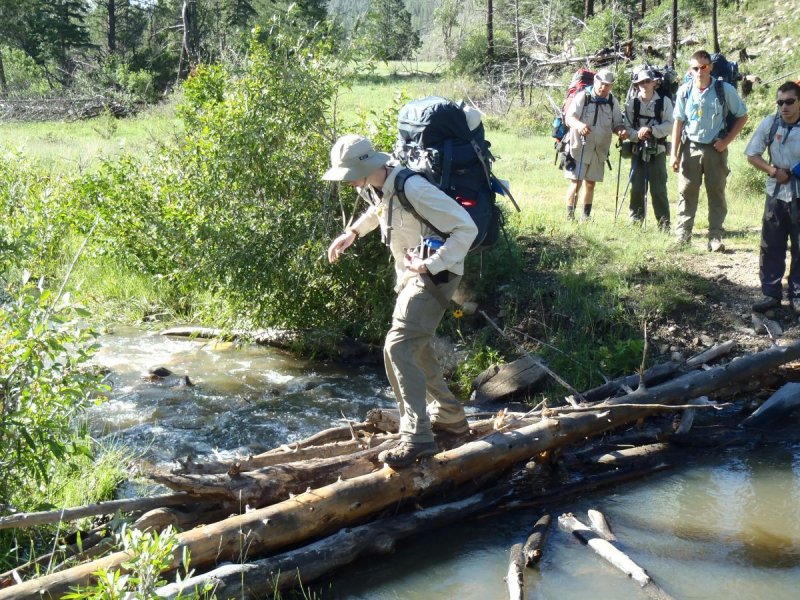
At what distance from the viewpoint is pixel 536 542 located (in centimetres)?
570

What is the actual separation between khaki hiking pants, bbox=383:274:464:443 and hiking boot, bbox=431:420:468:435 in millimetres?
387

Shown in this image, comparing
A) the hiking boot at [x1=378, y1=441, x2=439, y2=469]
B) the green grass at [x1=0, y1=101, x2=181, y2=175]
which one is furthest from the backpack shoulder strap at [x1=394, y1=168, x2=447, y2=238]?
the green grass at [x1=0, y1=101, x2=181, y2=175]

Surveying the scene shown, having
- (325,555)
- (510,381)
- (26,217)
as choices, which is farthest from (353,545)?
(26,217)

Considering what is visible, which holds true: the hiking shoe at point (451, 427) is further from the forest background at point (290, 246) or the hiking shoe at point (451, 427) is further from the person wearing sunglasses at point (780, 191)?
the person wearing sunglasses at point (780, 191)

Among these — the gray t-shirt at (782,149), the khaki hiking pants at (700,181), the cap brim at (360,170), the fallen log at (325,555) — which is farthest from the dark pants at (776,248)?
the cap brim at (360,170)

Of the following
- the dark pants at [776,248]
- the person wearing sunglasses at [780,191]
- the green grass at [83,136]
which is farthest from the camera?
the green grass at [83,136]

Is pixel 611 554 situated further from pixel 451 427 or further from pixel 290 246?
pixel 290 246

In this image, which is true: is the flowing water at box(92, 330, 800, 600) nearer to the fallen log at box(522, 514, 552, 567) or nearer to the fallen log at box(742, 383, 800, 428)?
the fallen log at box(522, 514, 552, 567)

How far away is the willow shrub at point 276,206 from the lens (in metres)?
9.54

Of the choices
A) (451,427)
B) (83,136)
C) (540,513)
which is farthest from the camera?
(83,136)

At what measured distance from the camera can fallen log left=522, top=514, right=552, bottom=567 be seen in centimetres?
557

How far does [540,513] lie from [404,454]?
1346 mm

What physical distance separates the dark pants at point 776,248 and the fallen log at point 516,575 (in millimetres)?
4962

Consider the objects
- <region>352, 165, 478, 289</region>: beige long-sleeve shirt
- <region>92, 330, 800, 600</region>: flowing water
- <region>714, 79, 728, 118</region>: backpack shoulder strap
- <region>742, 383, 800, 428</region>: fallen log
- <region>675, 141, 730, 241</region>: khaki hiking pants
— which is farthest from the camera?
<region>675, 141, 730, 241</region>: khaki hiking pants
